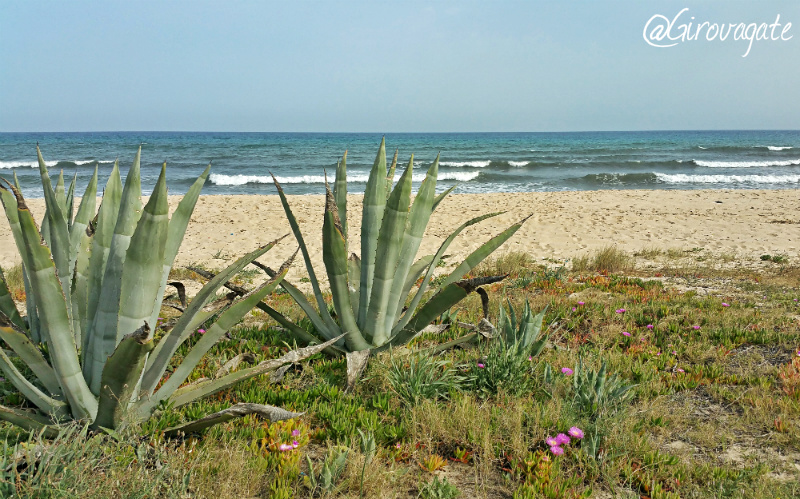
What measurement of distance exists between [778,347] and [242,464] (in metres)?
3.84

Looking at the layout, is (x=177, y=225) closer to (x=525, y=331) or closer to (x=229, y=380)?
(x=229, y=380)

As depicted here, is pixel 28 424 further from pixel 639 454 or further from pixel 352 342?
pixel 639 454

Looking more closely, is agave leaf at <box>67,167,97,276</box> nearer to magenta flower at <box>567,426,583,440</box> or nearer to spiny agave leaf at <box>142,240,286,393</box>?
spiny agave leaf at <box>142,240,286,393</box>

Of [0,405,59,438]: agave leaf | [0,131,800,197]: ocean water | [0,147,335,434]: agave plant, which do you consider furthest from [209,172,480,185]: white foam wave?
[0,405,59,438]: agave leaf

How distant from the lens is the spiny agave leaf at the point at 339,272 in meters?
3.19

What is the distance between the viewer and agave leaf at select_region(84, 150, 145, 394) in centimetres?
233

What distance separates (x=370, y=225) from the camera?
3.53 meters

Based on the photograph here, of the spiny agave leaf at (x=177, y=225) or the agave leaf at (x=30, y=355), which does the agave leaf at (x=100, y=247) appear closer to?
the agave leaf at (x=30, y=355)

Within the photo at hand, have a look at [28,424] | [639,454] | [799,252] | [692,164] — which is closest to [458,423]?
[639,454]

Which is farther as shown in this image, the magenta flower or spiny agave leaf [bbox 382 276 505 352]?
spiny agave leaf [bbox 382 276 505 352]

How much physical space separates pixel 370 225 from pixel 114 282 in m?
1.60

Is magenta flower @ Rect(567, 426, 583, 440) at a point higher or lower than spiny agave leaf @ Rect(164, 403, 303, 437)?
lower

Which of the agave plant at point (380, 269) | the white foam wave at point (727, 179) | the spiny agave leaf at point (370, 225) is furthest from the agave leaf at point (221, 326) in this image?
the white foam wave at point (727, 179)

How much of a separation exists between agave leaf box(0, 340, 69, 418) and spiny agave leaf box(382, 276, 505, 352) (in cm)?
178
